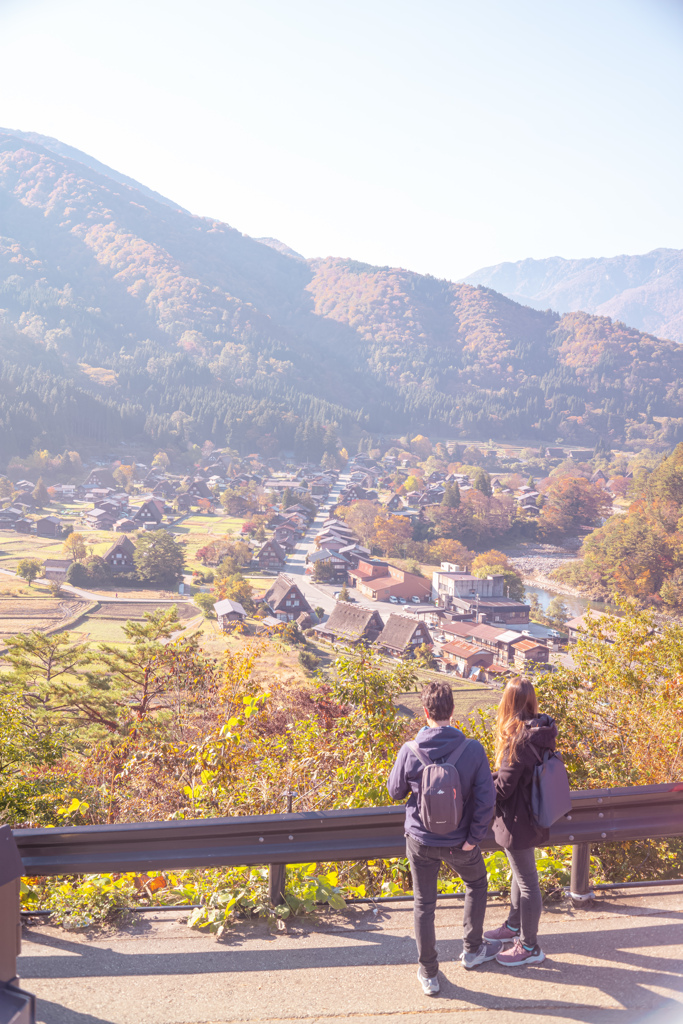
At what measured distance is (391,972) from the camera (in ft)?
7.36

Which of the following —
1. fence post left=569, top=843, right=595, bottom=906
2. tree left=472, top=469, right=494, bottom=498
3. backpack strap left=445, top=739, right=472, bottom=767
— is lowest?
fence post left=569, top=843, right=595, bottom=906

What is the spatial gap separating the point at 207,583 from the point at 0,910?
141 ft

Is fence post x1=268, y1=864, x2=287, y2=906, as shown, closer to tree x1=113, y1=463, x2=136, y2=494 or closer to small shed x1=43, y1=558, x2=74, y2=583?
small shed x1=43, y1=558, x2=74, y2=583

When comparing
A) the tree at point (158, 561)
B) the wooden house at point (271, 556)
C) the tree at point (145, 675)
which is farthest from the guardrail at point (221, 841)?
the wooden house at point (271, 556)

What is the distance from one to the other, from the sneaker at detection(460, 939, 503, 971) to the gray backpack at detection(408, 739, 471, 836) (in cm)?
53

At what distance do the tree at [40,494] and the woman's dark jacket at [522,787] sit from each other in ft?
229

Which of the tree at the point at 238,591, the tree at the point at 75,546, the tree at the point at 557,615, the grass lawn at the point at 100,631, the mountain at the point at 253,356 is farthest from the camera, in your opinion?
the mountain at the point at 253,356

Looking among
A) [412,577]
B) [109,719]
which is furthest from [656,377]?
[109,719]

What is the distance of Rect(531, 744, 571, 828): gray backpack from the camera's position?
7.19 feet

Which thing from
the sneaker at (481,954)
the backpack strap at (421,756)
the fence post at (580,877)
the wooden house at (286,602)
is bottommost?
the wooden house at (286,602)

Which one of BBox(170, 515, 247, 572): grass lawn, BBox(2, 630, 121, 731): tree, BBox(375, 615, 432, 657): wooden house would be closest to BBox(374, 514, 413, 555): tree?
BBox(170, 515, 247, 572): grass lawn

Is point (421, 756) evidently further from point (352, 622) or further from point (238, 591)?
point (238, 591)

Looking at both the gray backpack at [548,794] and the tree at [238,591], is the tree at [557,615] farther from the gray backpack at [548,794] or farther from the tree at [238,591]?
the gray backpack at [548,794]

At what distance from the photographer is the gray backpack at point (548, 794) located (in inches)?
86.3
